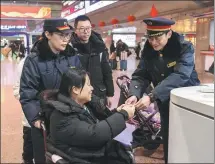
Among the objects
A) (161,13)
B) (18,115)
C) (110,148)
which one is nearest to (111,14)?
(161,13)

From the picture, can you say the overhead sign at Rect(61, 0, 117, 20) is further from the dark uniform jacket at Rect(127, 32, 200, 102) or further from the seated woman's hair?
the seated woman's hair

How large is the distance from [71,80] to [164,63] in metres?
0.74

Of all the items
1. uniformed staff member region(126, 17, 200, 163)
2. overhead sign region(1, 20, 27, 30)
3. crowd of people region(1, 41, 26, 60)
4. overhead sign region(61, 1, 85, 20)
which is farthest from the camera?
crowd of people region(1, 41, 26, 60)

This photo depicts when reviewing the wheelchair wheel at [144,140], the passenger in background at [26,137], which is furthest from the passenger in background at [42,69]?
the wheelchair wheel at [144,140]

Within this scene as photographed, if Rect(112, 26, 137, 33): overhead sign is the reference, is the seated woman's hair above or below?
below

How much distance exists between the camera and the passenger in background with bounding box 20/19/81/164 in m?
2.13

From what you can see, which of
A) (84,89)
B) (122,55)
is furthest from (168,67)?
(122,55)

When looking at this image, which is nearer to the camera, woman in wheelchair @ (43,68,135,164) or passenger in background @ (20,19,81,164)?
woman in wheelchair @ (43,68,135,164)

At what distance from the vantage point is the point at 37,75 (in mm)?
2158

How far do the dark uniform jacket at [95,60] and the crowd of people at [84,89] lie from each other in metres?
0.08

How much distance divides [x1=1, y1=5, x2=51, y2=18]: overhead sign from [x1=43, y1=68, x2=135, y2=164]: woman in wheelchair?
16205mm

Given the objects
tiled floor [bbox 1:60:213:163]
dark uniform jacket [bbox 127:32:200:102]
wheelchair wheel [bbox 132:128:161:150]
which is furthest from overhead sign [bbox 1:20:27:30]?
dark uniform jacket [bbox 127:32:200:102]

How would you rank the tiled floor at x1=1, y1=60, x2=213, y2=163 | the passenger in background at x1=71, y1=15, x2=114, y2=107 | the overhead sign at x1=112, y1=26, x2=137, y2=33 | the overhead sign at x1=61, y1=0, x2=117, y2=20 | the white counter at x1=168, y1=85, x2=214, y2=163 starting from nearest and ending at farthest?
the white counter at x1=168, y1=85, x2=214, y2=163, the passenger in background at x1=71, y1=15, x2=114, y2=107, the tiled floor at x1=1, y1=60, x2=213, y2=163, the overhead sign at x1=61, y1=0, x2=117, y2=20, the overhead sign at x1=112, y1=26, x2=137, y2=33

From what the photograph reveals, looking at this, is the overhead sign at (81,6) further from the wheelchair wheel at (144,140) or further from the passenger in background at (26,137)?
the passenger in background at (26,137)
